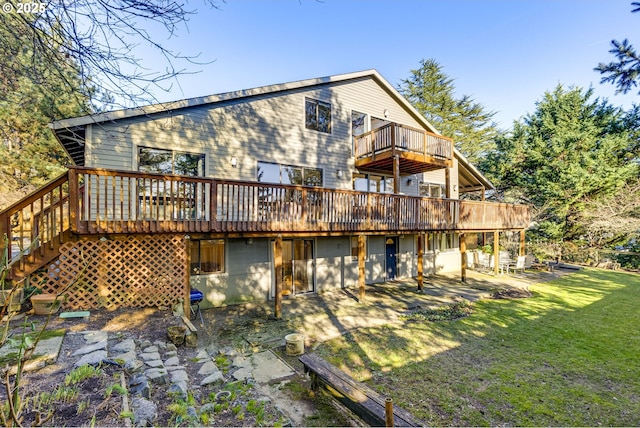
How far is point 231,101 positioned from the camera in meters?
9.52

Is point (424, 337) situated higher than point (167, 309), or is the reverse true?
point (167, 309)

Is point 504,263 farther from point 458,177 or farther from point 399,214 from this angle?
point 399,214

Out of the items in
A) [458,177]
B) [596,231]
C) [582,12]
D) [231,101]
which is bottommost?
[596,231]

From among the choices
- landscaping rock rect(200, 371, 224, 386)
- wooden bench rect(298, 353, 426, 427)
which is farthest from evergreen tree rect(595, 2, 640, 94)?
landscaping rock rect(200, 371, 224, 386)

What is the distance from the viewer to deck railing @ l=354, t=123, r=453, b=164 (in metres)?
11.0

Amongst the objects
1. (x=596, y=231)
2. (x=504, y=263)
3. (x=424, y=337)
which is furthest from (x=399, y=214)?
(x=596, y=231)

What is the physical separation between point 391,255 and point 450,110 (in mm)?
20986

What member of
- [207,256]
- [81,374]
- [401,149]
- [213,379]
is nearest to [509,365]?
[213,379]

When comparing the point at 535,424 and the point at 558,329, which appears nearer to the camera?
the point at 535,424

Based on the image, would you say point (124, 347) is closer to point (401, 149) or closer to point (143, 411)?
point (143, 411)

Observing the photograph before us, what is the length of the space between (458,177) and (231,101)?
12.8m

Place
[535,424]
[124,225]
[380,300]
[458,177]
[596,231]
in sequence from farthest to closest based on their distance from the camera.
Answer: [596,231] < [458,177] < [380,300] < [124,225] < [535,424]

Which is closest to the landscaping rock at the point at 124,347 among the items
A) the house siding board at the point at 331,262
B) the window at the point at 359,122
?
the house siding board at the point at 331,262

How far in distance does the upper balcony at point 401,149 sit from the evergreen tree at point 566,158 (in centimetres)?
1141
